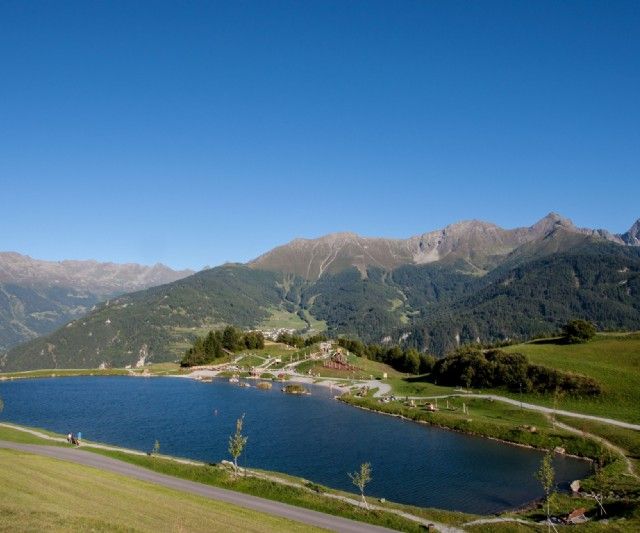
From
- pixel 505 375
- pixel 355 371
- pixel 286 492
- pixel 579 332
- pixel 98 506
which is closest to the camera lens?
pixel 98 506

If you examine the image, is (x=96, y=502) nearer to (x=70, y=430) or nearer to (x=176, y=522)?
(x=176, y=522)

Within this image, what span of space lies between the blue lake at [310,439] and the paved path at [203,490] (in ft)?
45.6

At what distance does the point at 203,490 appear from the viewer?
52.7 meters

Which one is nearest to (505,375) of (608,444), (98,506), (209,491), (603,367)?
(603,367)

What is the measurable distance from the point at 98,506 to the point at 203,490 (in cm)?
1545

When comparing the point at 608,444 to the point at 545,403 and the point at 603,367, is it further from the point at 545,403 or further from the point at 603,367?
the point at 603,367

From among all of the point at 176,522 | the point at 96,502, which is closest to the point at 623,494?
the point at 176,522

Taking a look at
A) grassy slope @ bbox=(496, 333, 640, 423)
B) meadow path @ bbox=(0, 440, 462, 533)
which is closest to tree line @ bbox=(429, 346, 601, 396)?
grassy slope @ bbox=(496, 333, 640, 423)

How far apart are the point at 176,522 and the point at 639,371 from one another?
106 metres

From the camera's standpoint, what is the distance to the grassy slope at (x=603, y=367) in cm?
9750

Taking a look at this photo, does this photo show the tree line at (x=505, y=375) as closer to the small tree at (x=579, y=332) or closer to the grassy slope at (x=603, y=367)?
the grassy slope at (x=603, y=367)

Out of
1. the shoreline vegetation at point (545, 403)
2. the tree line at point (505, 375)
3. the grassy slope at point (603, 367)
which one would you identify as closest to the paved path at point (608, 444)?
the shoreline vegetation at point (545, 403)

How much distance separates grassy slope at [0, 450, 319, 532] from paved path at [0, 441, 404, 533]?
7.24ft

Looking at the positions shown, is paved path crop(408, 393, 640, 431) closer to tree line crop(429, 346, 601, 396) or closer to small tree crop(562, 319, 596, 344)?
tree line crop(429, 346, 601, 396)
